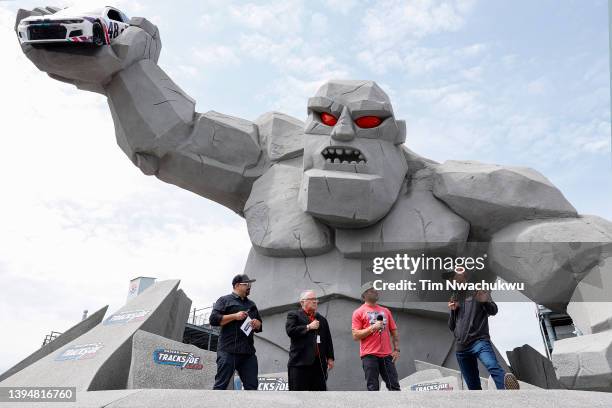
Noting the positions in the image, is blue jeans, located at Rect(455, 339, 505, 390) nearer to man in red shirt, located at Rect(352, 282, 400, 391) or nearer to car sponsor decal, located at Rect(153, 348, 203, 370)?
man in red shirt, located at Rect(352, 282, 400, 391)

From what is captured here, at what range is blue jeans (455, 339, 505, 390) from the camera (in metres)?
3.90

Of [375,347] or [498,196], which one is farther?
[498,196]

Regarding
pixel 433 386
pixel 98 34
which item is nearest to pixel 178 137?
pixel 98 34

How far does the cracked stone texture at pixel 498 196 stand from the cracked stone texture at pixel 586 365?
70.9 inches

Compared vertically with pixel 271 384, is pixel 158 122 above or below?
above

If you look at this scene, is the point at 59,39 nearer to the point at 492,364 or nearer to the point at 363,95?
the point at 363,95

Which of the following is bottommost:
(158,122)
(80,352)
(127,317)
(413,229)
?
(80,352)

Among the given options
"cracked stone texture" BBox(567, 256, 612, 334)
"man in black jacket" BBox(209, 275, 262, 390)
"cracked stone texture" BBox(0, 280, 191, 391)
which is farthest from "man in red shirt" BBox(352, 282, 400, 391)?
"cracked stone texture" BBox(567, 256, 612, 334)

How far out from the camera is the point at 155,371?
4473 mm

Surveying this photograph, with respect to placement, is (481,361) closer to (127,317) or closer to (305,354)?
(305,354)

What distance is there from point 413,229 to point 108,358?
11.8 ft

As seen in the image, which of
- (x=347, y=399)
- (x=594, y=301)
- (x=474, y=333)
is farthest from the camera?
(x=594, y=301)

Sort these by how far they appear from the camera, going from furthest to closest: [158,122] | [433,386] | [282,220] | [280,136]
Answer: [280,136], [158,122], [282,220], [433,386]

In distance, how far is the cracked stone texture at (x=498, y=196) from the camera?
6016mm
